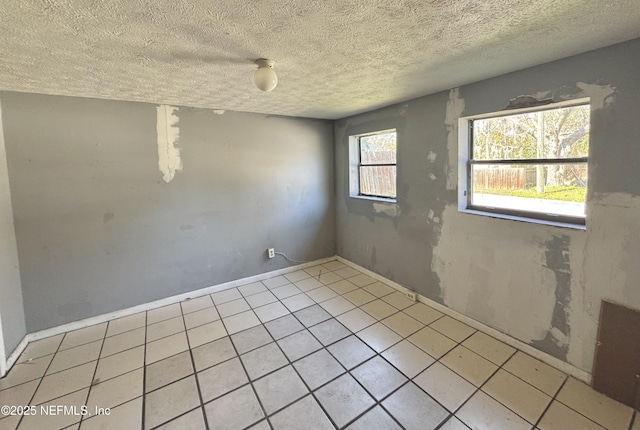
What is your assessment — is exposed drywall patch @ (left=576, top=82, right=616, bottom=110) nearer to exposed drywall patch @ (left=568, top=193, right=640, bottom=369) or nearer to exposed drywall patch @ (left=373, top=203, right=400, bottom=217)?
exposed drywall patch @ (left=568, top=193, right=640, bottom=369)

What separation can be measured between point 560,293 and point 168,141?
12.2ft

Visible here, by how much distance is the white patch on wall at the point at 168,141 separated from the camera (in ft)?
9.27

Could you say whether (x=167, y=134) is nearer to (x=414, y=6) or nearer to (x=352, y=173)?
(x=352, y=173)

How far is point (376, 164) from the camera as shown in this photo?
361 cm

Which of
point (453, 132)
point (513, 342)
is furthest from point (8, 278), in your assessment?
point (513, 342)

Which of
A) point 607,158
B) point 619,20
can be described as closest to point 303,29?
point 619,20

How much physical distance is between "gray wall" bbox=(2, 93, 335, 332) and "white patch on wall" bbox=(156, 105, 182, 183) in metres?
0.04

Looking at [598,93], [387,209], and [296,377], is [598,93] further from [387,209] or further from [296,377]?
[296,377]

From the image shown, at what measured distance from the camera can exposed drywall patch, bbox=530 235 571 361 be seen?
6.17ft

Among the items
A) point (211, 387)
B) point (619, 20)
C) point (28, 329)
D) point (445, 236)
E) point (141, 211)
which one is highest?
point (619, 20)

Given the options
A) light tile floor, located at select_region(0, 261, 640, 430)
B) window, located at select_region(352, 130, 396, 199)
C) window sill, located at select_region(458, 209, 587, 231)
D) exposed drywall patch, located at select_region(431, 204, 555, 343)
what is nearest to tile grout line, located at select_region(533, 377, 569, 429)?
light tile floor, located at select_region(0, 261, 640, 430)

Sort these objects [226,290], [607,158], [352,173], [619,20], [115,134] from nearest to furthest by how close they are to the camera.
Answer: [619,20], [607,158], [115,134], [226,290], [352,173]

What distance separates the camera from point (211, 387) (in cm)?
184

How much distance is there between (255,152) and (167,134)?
97 centimetres
